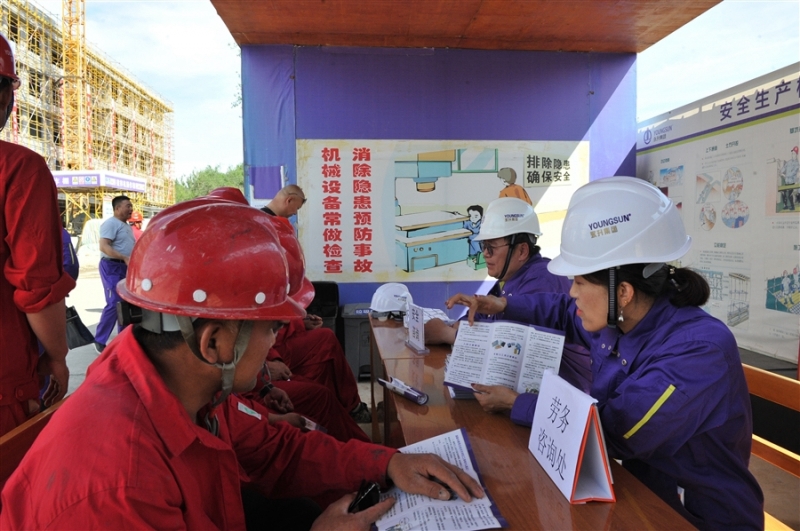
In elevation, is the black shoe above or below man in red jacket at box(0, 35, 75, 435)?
below

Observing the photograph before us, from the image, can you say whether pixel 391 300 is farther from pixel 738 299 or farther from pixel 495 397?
pixel 738 299

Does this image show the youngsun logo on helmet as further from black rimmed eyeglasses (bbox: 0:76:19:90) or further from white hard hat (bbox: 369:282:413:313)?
white hard hat (bbox: 369:282:413:313)

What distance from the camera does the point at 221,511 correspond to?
106cm

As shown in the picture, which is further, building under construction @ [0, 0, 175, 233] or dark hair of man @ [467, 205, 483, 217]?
building under construction @ [0, 0, 175, 233]

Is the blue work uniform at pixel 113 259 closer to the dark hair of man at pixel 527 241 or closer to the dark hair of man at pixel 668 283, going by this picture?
the dark hair of man at pixel 527 241

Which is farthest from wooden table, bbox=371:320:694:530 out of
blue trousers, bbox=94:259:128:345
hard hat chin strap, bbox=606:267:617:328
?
blue trousers, bbox=94:259:128:345

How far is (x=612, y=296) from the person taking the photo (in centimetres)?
146

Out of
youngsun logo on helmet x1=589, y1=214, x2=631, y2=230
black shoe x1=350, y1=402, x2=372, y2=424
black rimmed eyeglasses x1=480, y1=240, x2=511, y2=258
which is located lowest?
black shoe x1=350, y1=402, x2=372, y2=424

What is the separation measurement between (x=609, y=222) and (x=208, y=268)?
1126 millimetres

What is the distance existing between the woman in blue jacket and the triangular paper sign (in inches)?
7.1

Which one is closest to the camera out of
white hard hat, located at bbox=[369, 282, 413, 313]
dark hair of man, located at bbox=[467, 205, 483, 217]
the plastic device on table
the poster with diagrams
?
the plastic device on table

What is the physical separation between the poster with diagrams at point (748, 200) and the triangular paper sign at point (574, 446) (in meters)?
3.20

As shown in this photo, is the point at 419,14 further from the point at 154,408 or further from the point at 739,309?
the point at 154,408

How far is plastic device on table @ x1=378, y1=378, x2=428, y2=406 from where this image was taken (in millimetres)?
1771
